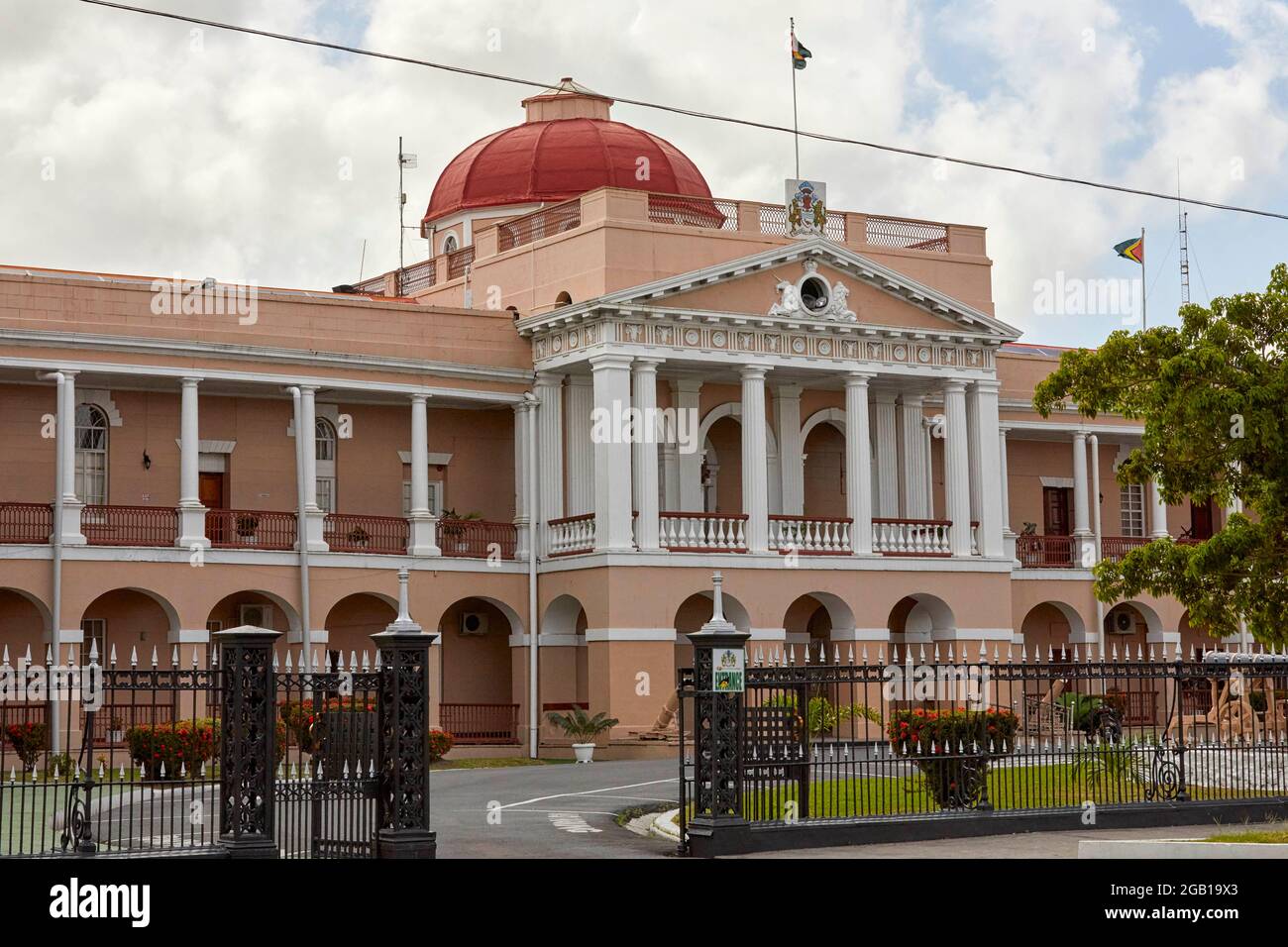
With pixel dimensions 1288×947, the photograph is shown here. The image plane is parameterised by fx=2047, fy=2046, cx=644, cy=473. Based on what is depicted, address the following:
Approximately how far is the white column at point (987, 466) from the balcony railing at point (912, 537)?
821 millimetres

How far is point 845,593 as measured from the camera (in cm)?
3766

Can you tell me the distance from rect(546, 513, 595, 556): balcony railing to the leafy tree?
531 inches

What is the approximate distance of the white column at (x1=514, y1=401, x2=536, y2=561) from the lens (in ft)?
122

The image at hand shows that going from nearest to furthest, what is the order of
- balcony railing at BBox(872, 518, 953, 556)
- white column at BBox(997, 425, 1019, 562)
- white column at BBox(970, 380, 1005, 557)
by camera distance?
balcony railing at BBox(872, 518, 953, 556), white column at BBox(970, 380, 1005, 557), white column at BBox(997, 425, 1019, 562)

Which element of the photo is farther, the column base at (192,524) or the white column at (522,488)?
the white column at (522,488)

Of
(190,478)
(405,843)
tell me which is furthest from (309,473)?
(405,843)

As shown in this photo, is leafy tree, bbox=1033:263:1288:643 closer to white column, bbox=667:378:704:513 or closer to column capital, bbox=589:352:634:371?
column capital, bbox=589:352:634:371

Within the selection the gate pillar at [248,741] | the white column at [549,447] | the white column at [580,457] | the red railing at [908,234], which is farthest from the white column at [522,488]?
the gate pillar at [248,741]

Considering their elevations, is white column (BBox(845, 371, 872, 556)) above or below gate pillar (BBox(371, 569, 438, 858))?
above

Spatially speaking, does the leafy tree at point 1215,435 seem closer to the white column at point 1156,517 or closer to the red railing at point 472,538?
the red railing at point 472,538

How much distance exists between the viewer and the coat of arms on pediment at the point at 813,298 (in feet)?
122

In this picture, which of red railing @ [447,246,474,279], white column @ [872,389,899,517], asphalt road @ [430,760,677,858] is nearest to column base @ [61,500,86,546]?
asphalt road @ [430,760,677,858]

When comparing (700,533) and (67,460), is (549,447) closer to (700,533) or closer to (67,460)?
(700,533)
